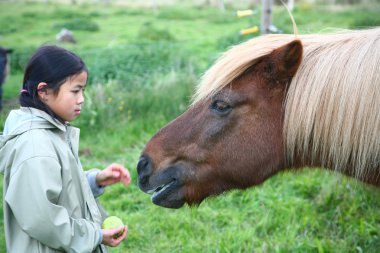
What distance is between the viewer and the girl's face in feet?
7.27

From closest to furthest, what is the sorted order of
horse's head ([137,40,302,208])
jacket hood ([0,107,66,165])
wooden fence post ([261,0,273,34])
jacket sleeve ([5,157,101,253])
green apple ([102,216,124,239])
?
jacket sleeve ([5,157,101,253])
jacket hood ([0,107,66,165])
green apple ([102,216,124,239])
horse's head ([137,40,302,208])
wooden fence post ([261,0,273,34])

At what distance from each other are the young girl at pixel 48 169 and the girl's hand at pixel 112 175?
28cm

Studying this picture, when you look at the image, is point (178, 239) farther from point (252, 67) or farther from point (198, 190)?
point (252, 67)

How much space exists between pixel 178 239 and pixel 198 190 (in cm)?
160

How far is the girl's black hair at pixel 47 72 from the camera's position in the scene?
2193 millimetres

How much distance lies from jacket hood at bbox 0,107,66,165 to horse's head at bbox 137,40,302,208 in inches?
24.7

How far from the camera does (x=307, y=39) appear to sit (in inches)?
104

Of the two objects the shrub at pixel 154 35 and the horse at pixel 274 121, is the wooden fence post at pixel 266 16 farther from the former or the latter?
the shrub at pixel 154 35

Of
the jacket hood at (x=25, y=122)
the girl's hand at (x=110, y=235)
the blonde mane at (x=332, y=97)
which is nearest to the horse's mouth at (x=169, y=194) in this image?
the girl's hand at (x=110, y=235)

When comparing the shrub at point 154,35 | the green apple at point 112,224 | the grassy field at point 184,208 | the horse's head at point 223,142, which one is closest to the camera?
the green apple at point 112,224

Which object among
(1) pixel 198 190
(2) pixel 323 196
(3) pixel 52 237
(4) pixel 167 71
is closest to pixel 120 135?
(4) pixel 167 71

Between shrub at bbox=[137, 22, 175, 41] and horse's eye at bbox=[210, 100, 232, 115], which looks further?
shrub at bbox=[137, 22, 175, 41]

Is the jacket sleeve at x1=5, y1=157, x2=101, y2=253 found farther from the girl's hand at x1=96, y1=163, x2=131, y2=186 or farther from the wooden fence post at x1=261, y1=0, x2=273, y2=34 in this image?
the wooden fence post at x1=261, y1=0, x2=273, y2=34

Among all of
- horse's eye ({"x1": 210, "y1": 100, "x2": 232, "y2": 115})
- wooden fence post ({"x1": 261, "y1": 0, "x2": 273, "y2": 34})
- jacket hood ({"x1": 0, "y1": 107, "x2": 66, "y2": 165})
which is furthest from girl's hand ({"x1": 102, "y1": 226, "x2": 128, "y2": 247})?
wooden fence post ({"x1": 261, "y1": 0, "x2": 273, "y2": 34})
